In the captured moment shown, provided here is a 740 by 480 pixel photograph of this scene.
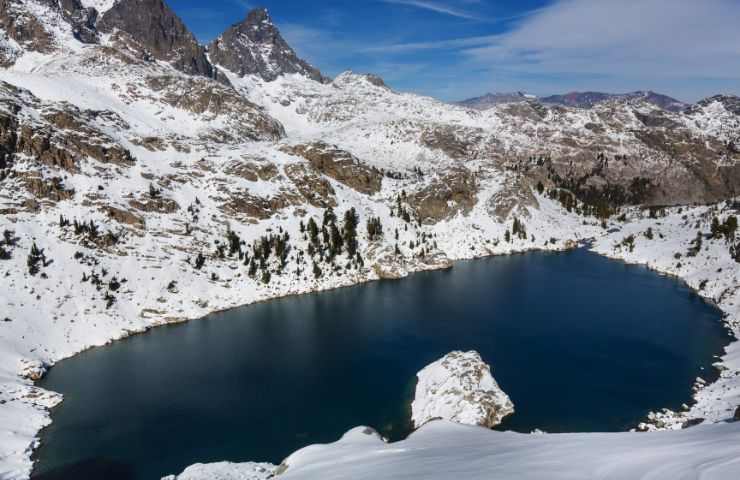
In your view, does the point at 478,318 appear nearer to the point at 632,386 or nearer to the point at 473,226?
the point at 632,386

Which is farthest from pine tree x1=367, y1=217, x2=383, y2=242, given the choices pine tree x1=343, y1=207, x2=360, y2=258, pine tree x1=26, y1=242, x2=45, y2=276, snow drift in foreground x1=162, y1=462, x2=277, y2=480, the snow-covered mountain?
snow drift in foreground x1=162, y1=462, x2=277, y2=480

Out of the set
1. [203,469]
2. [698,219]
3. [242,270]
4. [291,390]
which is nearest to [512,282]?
[242,270]

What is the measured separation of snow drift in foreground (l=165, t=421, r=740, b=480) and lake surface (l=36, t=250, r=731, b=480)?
26.1 m

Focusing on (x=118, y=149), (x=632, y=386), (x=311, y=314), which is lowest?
(x=632, y=386)

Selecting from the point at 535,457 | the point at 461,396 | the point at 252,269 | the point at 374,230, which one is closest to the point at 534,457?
the point at 535,457

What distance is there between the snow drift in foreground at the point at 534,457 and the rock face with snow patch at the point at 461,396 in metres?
26.3

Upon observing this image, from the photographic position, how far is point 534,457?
1841 cm

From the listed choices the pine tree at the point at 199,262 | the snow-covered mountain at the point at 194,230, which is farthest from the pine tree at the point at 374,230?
the pine tree at the point at 199,262

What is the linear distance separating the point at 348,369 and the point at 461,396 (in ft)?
64.5

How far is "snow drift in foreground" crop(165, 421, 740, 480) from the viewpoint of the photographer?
14242 mm

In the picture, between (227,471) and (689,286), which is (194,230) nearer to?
(227,471)

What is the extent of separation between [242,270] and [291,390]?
2275 inches

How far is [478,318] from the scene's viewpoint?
9362 cm

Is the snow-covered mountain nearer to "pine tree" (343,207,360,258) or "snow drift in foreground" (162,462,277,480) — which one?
"pine tree" (343,207,360,258)
